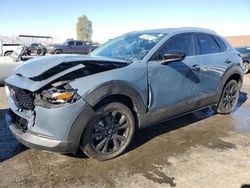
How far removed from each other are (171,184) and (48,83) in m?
1.80

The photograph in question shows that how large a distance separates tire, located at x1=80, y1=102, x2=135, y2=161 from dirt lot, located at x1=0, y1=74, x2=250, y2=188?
0.14 metres

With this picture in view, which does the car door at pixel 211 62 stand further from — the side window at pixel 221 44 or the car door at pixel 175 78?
the car door at pixel 175 78

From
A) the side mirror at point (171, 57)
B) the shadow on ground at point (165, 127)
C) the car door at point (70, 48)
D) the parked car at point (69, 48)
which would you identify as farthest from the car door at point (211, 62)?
the car door at point (70, 48)

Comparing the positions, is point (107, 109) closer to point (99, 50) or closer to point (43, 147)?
point (43, 147)

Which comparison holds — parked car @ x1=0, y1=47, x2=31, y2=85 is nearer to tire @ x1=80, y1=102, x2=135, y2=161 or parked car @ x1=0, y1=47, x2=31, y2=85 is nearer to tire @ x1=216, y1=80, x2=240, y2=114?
tire @ x1=80, y1=102, x2=135, y2=161

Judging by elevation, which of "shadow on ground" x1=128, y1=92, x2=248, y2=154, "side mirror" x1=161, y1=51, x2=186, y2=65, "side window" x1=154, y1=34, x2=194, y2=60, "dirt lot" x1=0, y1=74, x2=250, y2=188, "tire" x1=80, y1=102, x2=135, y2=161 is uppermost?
"side window" x1=154, y1=34, x2=194, y2=60

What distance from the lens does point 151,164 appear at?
11.6ft

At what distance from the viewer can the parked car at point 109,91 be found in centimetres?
312

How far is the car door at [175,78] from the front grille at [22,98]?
1.60m

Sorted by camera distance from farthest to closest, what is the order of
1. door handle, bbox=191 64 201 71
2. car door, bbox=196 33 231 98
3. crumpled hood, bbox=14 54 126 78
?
1. car door, bbox=196 33 231 98
2. door handle, bbox=191 64 201 71
3. crumpled hood, bbox=14 54 126 78

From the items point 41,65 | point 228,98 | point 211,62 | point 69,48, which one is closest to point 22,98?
point 41,65

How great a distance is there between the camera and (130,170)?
132 inches

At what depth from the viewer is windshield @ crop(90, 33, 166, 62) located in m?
4.08

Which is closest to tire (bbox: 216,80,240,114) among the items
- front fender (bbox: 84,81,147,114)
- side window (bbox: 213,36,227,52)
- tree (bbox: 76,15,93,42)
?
side window (bbox: 213,36,227,52)
